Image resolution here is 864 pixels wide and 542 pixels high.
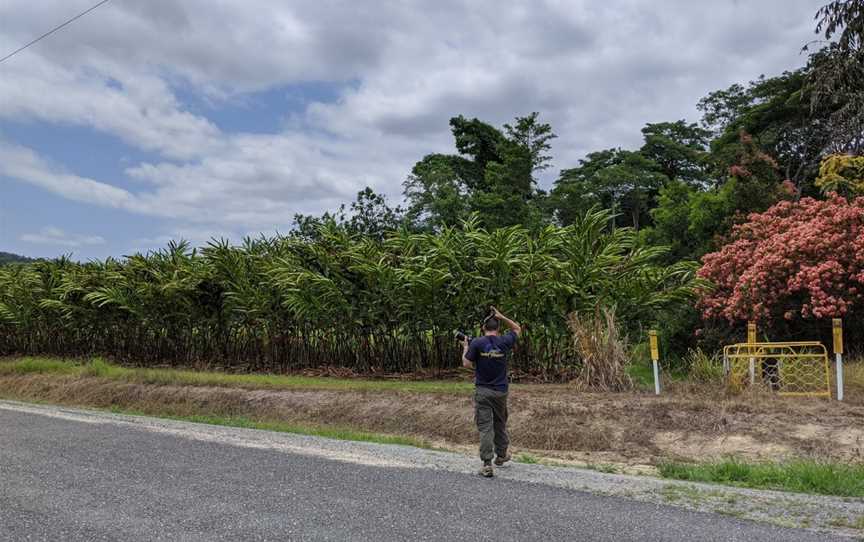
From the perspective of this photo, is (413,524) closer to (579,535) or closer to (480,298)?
(579,535)

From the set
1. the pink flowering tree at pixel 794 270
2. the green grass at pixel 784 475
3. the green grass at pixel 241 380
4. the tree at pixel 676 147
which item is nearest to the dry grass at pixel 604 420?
the green grass at pixel 241 380

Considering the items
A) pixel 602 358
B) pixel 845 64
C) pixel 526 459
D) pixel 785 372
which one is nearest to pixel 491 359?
pixel 526 459

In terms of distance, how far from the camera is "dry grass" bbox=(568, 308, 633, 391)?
11703mm

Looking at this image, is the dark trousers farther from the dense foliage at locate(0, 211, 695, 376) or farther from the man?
the dense foliage at locate(0, 211, 695, 376)

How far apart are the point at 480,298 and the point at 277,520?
8.91 meters

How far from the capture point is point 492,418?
7.71 metres

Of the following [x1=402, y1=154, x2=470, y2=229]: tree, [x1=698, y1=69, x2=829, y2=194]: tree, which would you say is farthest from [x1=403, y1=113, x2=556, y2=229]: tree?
[x1=698, y1=69, x2=829, y2=194]: tree

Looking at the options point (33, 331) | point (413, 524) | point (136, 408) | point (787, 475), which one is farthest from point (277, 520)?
point (33, 331)

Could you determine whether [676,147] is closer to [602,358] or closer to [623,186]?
[623,186]

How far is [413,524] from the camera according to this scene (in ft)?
17.9

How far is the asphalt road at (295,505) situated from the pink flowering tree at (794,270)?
9562 mm

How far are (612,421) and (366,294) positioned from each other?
6910mm

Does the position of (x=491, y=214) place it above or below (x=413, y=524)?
above

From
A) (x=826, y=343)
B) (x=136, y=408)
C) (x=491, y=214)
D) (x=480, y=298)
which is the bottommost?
(x=136, y=408)
